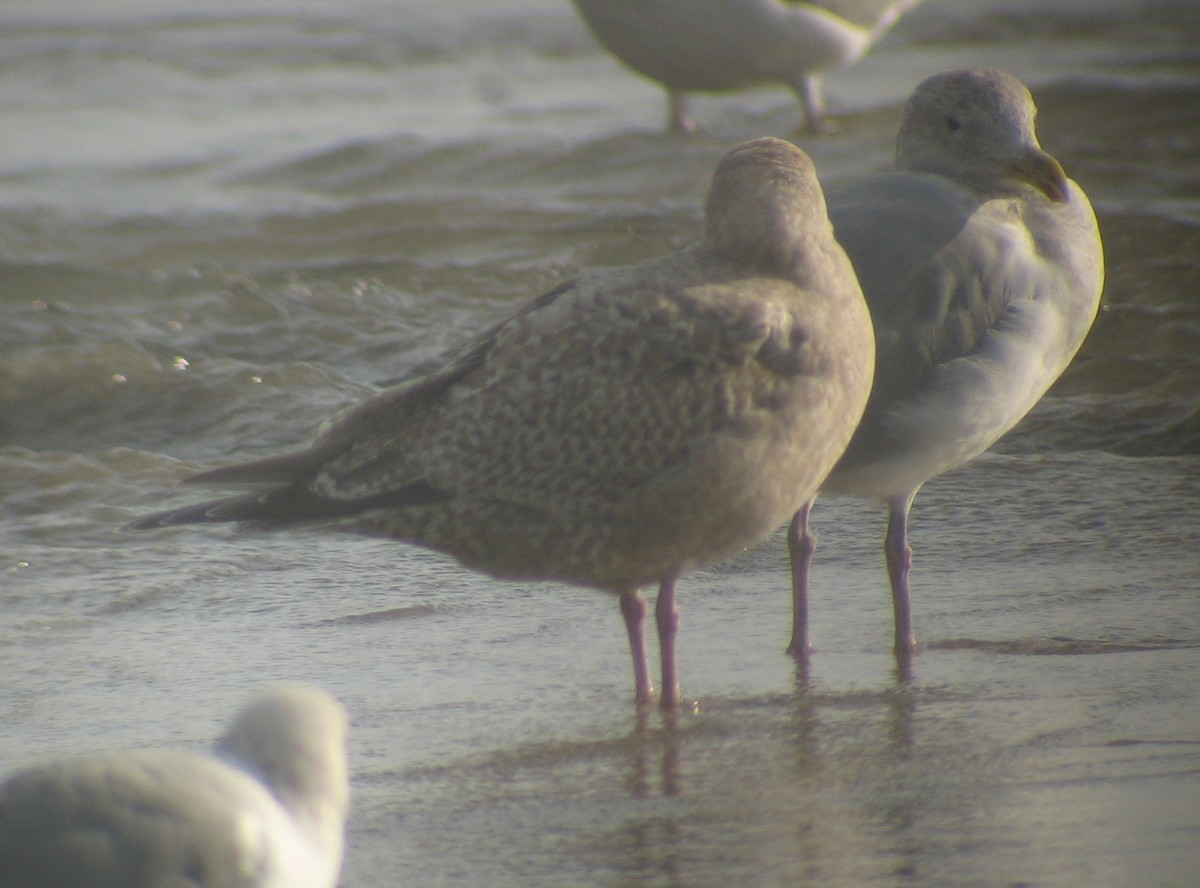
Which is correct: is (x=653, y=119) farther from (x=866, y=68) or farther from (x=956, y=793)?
(x=956, y=793)

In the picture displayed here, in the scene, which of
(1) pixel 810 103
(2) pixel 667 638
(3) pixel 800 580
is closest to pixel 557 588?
(3) pixel 800 580

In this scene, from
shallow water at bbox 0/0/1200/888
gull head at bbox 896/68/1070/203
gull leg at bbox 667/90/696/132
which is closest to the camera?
shallow water at bbox 0/0/1200/888

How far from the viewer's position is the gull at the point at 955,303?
4.52 m

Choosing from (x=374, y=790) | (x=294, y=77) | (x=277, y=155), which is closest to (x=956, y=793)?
(x=374, y=790)

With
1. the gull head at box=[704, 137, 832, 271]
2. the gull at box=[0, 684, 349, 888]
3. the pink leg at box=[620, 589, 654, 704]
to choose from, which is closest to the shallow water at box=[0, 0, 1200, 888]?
the pink leg at box=[620, 589, 654, 704]

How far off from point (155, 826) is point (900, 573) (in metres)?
2.44

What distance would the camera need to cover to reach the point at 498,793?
358 centimetres

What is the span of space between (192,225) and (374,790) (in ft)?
26.0

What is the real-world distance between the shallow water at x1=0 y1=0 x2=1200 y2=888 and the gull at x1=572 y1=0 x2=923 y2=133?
0.52 meters

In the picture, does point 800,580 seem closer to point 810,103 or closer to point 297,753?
point 297,753

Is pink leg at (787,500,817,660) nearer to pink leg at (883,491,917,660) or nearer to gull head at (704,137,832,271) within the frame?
pink leg at (883,491,917,660)

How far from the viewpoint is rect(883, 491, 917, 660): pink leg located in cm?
442

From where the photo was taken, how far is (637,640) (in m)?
4.12

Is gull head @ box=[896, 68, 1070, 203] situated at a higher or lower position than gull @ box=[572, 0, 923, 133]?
higher
